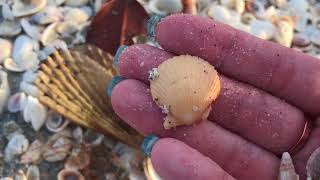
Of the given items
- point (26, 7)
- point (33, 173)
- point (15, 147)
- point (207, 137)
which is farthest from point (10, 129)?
point (207, 137)

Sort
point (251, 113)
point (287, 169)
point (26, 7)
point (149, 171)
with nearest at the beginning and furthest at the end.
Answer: point (287, 169) → point (251, 113) → point (149, 171) → point (26, 7)

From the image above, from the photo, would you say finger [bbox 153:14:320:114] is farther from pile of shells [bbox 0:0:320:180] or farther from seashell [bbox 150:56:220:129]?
pile of shells [bbox 0:0:320:180]

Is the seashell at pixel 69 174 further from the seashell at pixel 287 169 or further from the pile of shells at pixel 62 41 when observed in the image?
the seashell at pixel 287 169

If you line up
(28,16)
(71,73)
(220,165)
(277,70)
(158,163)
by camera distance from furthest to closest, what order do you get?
(28,16), (71,73), (277,70), (220,165), (158,163)

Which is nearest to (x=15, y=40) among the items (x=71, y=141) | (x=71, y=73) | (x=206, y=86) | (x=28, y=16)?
(x=28, y=16)

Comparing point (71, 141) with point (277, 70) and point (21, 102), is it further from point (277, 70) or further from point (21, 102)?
point (277, 70)

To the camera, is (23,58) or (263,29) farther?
(263,29)

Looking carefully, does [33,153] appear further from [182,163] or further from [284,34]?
[284,34]
